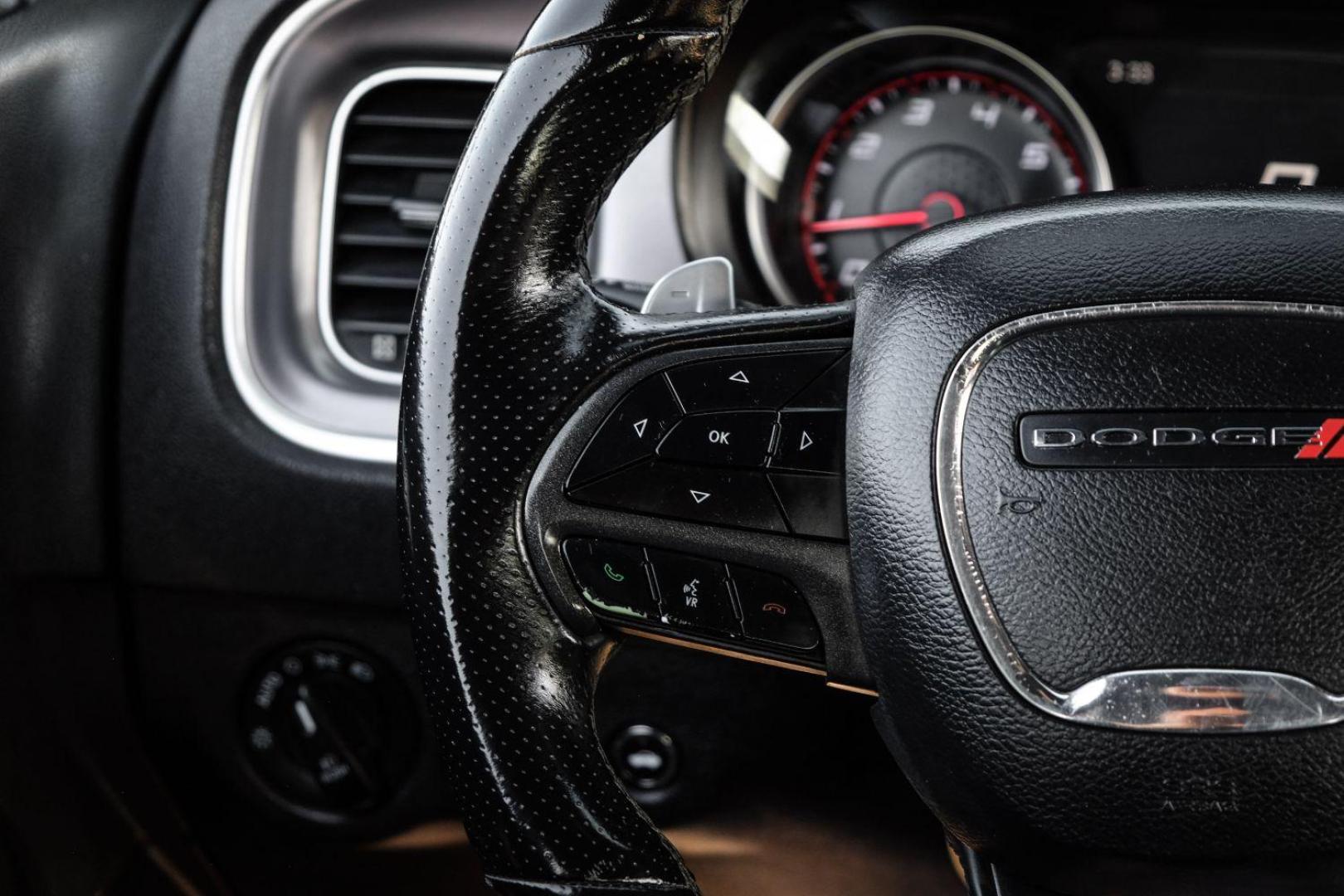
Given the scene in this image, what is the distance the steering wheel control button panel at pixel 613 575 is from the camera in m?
0.73

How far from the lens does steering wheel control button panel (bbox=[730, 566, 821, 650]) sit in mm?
719

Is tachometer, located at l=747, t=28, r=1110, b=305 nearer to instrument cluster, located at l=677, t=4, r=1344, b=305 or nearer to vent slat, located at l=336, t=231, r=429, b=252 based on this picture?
instrument cluster, located at l=677, t=4, r=1344, b=305

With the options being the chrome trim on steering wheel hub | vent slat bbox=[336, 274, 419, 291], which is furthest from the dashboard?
the chrome trim on steering wheel hub

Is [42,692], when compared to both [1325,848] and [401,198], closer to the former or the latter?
[401,198]

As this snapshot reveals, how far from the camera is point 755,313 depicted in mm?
743

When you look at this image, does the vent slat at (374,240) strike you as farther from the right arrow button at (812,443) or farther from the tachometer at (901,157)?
the right arrow button at (812,443)

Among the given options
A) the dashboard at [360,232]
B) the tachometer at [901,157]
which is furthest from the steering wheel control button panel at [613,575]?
the tachometer at [901,157]

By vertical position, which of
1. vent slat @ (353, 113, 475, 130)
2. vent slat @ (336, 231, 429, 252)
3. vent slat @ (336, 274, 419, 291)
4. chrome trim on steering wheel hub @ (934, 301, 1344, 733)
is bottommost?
chrome trim on steering wheel hub @ (934, 301, 1344, 733)

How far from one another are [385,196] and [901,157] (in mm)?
560

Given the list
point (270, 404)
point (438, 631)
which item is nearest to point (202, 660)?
point (270, 404)

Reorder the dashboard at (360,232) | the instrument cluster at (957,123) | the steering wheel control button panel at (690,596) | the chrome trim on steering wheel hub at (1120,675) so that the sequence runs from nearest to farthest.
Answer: the chrome trim on steering wheel hub at (1120,675) → the steering wheel control button panel at (690,596) → the dashboard at (360,232) → the instrument cluster at (957,123)

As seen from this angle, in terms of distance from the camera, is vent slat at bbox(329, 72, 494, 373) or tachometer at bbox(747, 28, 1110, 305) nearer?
vent slat at bbox(329, 72, 494, 373)

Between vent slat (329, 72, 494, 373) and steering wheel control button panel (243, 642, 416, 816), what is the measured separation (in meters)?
0.29

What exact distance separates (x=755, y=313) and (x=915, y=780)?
26cm
